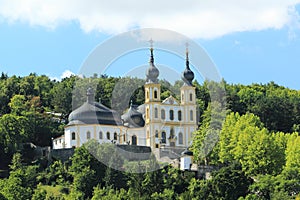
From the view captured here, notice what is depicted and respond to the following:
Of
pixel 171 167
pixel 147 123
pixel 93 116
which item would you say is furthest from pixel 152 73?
pixel 171 167

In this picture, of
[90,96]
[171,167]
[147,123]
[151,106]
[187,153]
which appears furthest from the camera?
[90,96]

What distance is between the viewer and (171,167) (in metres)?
60.8

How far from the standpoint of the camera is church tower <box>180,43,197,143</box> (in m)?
70.9

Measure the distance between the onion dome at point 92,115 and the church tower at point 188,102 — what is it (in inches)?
198

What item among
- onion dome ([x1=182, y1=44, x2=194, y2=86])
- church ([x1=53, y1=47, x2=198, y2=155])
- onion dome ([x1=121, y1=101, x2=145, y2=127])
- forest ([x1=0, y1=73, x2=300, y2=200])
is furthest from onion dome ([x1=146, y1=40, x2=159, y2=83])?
onion dome ([x1=121, y1=101, x2=145, y2=127])

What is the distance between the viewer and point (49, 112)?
82938mm

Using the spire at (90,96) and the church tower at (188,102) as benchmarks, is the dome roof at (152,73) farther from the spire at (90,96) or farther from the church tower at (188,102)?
the spire at (90,96)

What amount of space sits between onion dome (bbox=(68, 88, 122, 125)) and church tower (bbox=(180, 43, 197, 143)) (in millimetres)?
5035

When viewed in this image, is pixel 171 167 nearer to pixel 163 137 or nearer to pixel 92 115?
pixel 163 137

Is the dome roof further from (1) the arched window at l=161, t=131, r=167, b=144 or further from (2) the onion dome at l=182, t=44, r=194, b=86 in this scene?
(1) the arched window at l=161, t=131, r=167, b=144

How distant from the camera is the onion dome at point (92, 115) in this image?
70938 millimetres

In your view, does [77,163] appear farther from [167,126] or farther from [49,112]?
[49,112]

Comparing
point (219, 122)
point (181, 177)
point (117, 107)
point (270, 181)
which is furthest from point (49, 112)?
point (270, 181)

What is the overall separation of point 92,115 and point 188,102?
7324 mm
